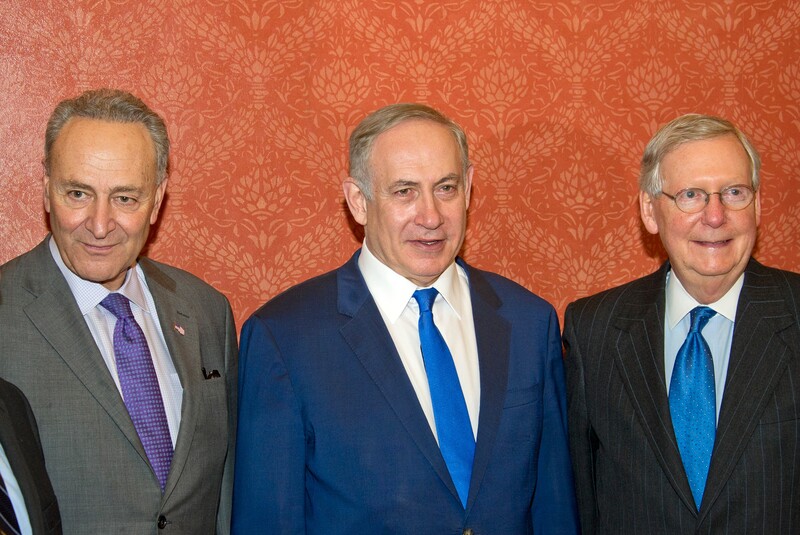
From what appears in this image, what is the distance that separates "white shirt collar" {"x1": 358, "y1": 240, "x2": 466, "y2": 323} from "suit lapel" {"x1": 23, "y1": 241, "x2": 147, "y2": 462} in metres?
0.73

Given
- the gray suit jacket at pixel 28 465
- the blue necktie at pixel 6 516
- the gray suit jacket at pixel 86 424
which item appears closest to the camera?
the blue necktie at pixel 6 516

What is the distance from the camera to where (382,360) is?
93.7 inches

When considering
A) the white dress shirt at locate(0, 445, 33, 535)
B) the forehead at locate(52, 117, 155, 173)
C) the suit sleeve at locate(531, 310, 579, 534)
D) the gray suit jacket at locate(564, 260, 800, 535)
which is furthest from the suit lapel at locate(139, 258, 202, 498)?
the gray suit jacket at locate(564, 260, 800, 535)

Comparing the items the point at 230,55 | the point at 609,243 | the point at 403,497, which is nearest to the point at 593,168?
the point at 609,243

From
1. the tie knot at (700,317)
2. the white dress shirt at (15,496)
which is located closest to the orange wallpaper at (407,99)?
the tie knot at (700,317)

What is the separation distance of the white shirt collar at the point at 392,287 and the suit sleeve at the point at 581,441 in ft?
1.31

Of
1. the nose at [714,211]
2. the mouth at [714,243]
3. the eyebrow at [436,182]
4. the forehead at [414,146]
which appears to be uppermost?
the forehead at [414,146]

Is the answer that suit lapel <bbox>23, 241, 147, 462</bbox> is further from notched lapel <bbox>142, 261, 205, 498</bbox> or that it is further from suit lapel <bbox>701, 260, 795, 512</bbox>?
suit lapel <bbox>701, 260, 795, 512</bbox>

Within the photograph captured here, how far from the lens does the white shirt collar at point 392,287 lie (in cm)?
249

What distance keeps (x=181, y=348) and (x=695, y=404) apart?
1.38 m

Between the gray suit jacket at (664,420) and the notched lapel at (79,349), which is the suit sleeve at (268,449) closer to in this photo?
the notched lapel at (79,349)

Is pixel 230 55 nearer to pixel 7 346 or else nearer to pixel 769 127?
pixel 7 346

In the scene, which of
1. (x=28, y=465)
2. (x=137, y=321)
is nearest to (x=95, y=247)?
(x=137, y=321)

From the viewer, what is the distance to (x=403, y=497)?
90.2 inches
